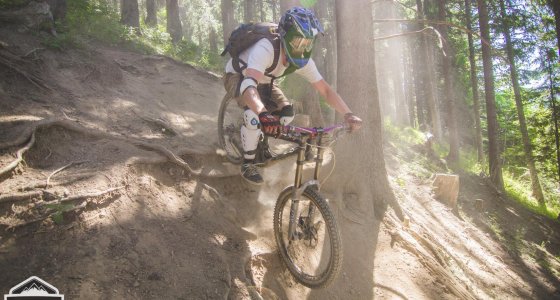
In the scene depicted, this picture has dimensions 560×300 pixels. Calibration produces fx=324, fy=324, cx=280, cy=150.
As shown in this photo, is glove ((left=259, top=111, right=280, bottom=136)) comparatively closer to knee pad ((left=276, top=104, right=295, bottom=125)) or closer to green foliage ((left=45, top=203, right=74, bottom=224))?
knee pad ((left=276, top=104, right=295, bottom=125))

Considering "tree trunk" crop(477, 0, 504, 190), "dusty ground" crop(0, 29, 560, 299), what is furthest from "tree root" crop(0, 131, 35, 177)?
"tree trunk" crop(477, 0, 504, 190)

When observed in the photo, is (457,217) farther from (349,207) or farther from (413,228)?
(349,207)

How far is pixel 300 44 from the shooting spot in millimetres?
4059

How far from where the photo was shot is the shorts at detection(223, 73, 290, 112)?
4.79 meters

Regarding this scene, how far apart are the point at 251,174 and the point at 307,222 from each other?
3.79 ft

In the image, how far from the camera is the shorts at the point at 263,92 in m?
4.79

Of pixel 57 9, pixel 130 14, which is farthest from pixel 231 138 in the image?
pixel 130 14

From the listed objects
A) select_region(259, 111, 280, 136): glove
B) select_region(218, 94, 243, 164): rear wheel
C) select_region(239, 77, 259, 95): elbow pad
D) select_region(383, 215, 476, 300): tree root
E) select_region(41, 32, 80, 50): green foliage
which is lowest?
select_region(383, 215, 476, 300): tree root

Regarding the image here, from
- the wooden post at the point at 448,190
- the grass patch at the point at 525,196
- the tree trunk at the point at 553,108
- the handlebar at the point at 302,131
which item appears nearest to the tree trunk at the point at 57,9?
the handlebar at the point at 302,131

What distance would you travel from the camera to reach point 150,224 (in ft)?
12.1

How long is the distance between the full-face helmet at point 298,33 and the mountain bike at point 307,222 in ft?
3.50

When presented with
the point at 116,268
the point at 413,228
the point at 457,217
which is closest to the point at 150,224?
the point at 116,268

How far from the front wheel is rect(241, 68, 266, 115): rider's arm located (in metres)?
1.15

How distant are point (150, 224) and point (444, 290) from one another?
474cm
